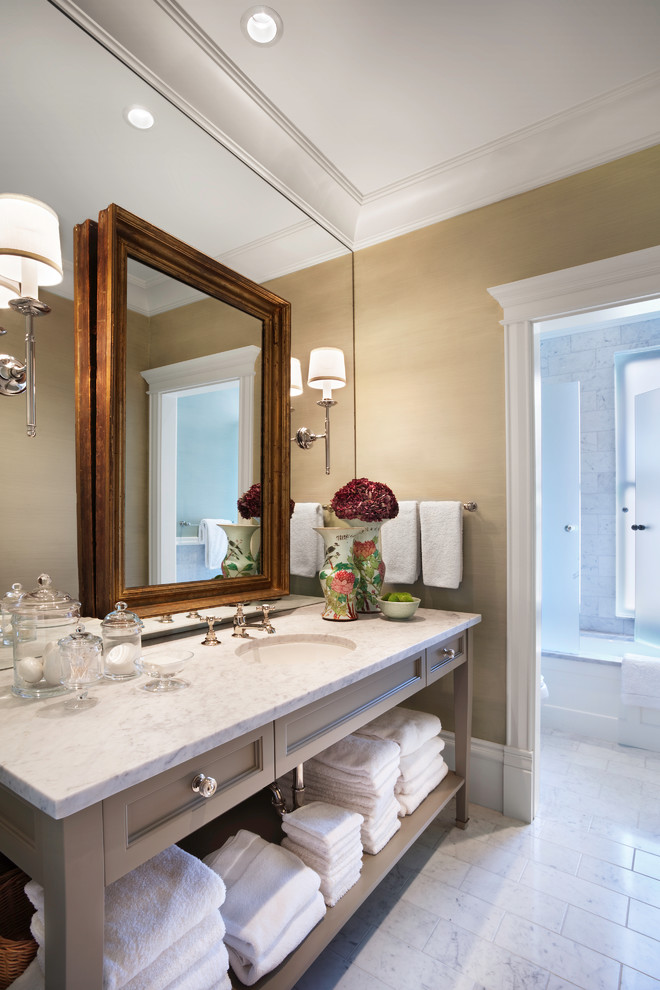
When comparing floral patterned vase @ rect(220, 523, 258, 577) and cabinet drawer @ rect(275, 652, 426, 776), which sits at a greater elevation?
floral patterned vase @ rect(220, 523, 258, 577)

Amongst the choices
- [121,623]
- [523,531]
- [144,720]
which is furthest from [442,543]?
[144,720]

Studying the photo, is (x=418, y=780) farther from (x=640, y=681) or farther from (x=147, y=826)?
(x=640, y=681)

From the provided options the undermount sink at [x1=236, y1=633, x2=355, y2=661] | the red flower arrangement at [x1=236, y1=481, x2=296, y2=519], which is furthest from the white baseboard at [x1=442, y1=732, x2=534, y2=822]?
the red flower arrangement at [x1=236, y1=481, x2=296, y2=519]

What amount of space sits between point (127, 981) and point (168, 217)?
165 centimetres

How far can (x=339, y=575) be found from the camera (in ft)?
5.60

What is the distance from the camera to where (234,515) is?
5.57 ft

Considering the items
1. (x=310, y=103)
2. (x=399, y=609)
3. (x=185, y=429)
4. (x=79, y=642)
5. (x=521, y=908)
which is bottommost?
(x=521, y=908)

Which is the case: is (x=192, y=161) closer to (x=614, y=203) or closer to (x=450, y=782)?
(x=614, y=203)

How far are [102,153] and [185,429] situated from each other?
2.35 feet

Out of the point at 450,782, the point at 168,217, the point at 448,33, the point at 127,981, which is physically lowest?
the point at 450,782

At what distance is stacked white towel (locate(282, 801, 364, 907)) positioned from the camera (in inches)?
45.8

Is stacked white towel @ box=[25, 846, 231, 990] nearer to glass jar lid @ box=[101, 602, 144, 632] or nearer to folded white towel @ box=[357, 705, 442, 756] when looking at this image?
glass jar lid @ box=[101, 602, 144, 632]

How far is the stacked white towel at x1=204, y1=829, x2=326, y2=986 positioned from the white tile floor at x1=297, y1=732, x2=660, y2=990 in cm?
31

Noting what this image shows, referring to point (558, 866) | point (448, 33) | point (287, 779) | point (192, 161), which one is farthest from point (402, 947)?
point (448, 33)
